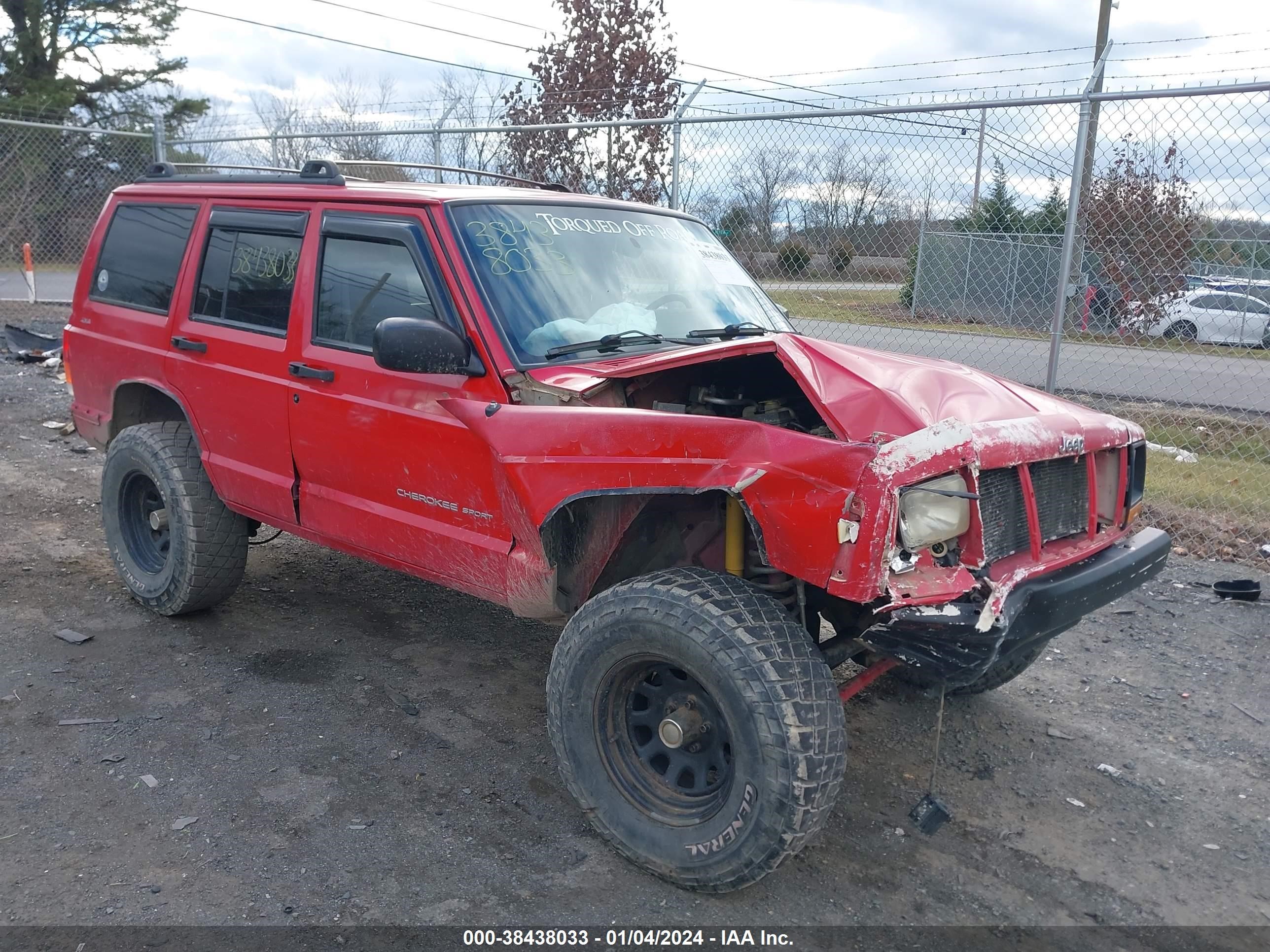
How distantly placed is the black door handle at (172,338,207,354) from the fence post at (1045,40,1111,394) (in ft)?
15.7

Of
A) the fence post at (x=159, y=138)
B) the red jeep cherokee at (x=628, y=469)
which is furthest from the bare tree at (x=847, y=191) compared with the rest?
the fence post at (x=159, y=138)

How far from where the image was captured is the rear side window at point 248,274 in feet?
13.5

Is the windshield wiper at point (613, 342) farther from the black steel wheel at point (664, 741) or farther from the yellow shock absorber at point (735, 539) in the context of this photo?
the black steel wheel at point (664, 741)

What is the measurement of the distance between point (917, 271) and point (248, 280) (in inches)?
222

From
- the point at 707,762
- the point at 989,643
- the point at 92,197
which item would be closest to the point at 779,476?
the point at 989,643

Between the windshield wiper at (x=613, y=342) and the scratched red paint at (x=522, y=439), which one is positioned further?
the windshield wiper at (x=613, y=342)

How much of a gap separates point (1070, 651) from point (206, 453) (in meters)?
4.18

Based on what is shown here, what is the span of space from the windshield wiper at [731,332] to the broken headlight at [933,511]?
4.10 ft

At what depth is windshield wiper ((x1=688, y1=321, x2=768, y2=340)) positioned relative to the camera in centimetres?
373

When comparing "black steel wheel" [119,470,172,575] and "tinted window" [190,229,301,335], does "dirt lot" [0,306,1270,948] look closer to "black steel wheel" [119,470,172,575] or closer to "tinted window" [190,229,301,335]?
"black steel wheel" [119,470,172,575]

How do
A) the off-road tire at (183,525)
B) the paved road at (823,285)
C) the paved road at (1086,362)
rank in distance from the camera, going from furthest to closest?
the paved road at (823,285), the paved road at (1086,362), the off-road tire at (183,525)

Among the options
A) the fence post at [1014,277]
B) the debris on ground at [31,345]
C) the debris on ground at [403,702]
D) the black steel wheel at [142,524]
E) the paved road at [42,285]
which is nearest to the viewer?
the debris on ground at [403,702]

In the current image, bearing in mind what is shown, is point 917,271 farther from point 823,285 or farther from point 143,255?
point 143,255

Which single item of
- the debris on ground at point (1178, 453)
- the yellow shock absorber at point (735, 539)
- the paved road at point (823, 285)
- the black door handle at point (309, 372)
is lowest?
the debris on ground at point (1178, 453)
